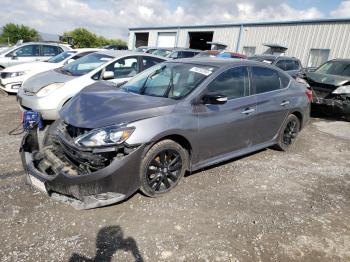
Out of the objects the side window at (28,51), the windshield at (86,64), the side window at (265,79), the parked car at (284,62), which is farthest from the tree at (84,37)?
the side window at (265,79)

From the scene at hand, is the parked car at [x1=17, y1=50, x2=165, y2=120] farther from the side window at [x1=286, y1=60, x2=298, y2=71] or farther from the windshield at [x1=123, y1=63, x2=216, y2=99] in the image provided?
A: the side window at [x1=286, y1=60, x2=298, y2=71]

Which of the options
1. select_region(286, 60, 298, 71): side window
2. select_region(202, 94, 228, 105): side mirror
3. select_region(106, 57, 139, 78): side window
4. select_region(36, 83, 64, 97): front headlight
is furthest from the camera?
select_region(286, 60, 298, 71): side window

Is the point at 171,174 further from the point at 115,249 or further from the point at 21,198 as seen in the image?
→ the point at 21,198

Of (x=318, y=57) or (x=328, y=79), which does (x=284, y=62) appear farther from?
(x=318, y=57)

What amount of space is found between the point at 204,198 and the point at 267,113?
183 centimetres

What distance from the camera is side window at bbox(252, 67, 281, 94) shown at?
15.6 ft

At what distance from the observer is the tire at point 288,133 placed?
5476 mm

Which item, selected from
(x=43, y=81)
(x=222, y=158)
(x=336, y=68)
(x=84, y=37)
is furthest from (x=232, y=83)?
(x=84, y=37)

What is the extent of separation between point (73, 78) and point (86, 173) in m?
3.81

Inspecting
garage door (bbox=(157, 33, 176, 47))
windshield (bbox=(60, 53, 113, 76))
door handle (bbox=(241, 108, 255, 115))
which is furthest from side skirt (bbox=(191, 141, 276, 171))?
garage door (bbox=(157, 33, 176, 47))

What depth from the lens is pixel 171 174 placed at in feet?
12.5

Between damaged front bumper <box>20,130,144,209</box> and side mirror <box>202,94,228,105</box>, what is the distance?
3.63ft

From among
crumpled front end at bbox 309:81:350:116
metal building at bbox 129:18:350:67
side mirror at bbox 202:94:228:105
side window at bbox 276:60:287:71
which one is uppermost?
metal building at bbox 129:18:350:67

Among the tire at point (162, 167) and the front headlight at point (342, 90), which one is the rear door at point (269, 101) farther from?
the front headlight at point (342, 90)
